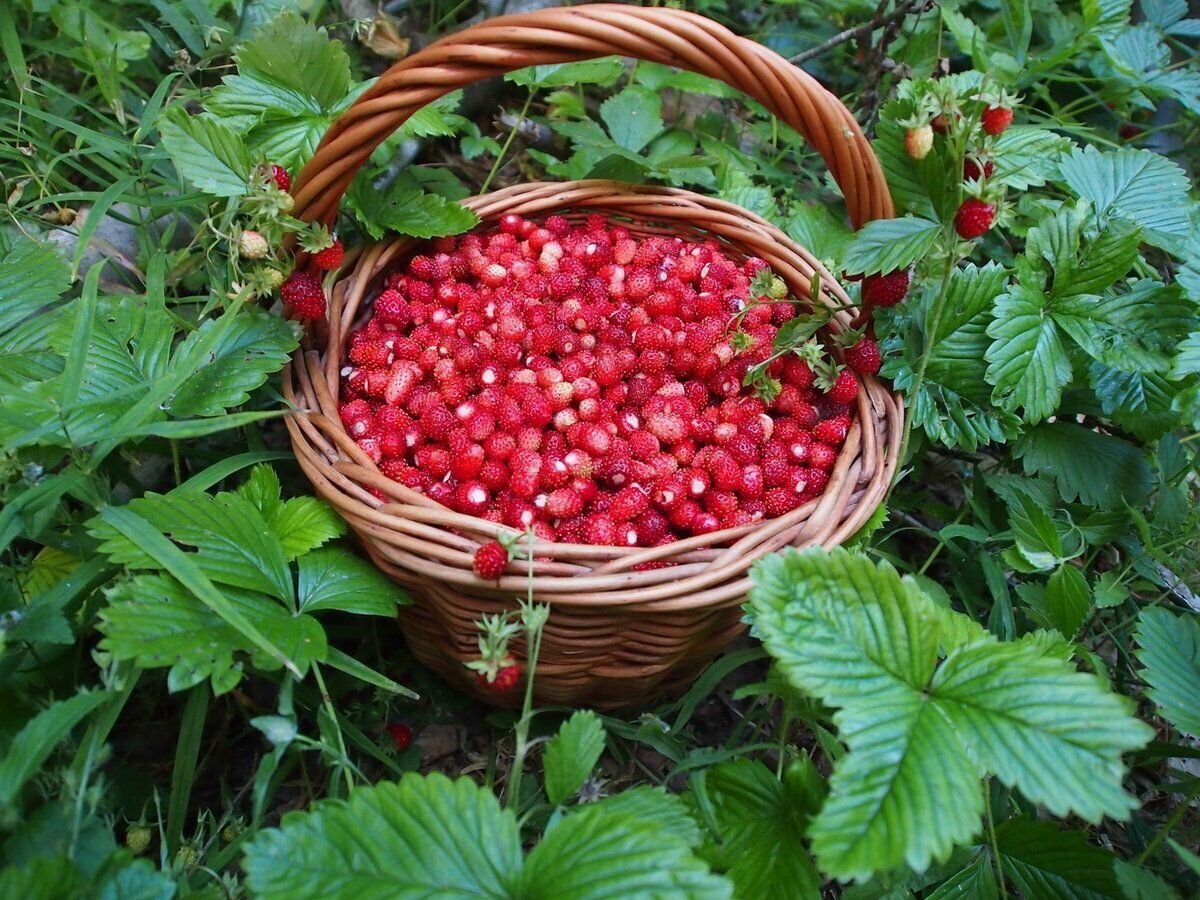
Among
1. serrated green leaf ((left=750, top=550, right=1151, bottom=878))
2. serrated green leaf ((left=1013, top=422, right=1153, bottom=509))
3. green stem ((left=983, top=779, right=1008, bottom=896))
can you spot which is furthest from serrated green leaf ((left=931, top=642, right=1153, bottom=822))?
serrated green leaf ((left=1013, top=422, right=1153, bottom=509))

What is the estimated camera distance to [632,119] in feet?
6.04

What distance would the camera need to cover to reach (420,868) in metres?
0.87

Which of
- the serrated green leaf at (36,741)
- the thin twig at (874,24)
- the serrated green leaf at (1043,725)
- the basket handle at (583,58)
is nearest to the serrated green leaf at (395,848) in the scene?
the serrated green leaf at (36,741)

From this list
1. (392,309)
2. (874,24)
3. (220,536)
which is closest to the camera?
(220,536)

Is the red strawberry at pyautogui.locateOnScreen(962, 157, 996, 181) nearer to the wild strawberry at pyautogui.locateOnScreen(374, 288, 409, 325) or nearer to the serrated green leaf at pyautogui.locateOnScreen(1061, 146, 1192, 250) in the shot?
the serrated green leaf at pyautogui.locateOnScreen(1061, 146, 1192, 250)

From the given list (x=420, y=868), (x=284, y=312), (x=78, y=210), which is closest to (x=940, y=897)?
(x=420, y=868)

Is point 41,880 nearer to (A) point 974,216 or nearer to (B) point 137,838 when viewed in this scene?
(B) point 137,838

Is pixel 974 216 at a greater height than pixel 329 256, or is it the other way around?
pixel 974 216

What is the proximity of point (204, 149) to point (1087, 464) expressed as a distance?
5.24 ft

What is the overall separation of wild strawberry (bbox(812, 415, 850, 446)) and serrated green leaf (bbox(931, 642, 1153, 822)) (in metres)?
0.44

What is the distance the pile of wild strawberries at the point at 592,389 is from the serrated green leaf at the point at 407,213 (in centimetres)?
8

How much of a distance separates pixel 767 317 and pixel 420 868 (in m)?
1.02

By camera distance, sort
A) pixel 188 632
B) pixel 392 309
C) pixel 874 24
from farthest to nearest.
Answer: pixel 874 24 < pixel 392 309 < pixel 188 632

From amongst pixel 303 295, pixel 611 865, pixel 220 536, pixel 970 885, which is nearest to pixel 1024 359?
pixel 970 885
